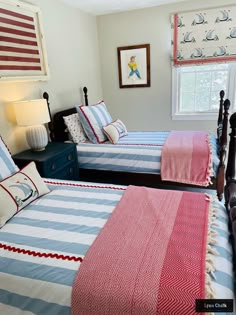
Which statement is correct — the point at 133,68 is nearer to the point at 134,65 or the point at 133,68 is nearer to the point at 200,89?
the point at 134,65

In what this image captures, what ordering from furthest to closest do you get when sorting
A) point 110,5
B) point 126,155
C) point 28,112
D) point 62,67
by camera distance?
1. point 110,5
2. point 62,67
3. point 126,155
4. point 28,112

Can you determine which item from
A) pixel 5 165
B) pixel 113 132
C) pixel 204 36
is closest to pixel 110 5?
pixel 204 36

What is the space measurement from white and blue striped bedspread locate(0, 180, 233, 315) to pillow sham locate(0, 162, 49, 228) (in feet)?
0.15

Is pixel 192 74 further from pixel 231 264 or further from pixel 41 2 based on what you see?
pixel 231 264

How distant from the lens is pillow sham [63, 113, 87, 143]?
10.0ft

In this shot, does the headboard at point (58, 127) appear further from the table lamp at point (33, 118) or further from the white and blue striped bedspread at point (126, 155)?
the table lamp at point (33, 118)

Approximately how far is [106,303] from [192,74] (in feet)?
12.4

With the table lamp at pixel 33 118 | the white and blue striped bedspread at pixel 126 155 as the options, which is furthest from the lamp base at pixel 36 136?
the white and blue striped bedspread at pixel 126 155

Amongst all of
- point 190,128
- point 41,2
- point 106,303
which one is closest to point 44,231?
point 106,303

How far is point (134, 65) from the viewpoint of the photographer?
162 inches

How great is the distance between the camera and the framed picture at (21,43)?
2.35 meters

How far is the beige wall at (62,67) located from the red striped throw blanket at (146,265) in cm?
171

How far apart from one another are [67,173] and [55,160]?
0.86 feet

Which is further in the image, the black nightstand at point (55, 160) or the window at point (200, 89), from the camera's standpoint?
the window at point (200, 89)
